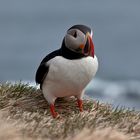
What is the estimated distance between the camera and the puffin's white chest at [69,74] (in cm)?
992

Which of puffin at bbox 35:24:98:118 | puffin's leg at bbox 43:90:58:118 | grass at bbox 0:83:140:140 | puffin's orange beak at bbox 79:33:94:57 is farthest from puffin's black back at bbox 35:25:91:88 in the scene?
grass at bbox 0:83:140:140

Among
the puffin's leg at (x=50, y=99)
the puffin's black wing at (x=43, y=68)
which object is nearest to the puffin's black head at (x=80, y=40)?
the puffin's black wing at (x=43, y=68)

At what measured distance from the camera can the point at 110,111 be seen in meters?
10.5

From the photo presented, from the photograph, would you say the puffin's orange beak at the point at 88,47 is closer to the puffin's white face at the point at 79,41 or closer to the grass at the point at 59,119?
the puffin's white face at the point at 79,41

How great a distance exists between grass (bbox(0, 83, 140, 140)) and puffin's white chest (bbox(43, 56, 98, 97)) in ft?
1.73

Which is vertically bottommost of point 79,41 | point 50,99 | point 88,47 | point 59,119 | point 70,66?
point 59,119

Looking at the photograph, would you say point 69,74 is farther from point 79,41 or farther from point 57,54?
point 79,41

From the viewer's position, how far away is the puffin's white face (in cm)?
949

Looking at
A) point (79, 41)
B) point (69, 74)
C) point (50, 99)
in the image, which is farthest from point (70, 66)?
point (50, 99)

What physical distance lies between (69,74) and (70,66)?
151mm

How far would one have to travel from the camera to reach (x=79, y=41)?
9578mm

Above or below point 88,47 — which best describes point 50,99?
below

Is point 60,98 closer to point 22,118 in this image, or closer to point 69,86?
point 69,86

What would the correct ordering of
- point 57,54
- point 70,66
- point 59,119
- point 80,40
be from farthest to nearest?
point 57,54 < point 70,66 < point 59,119 < point 80,40
